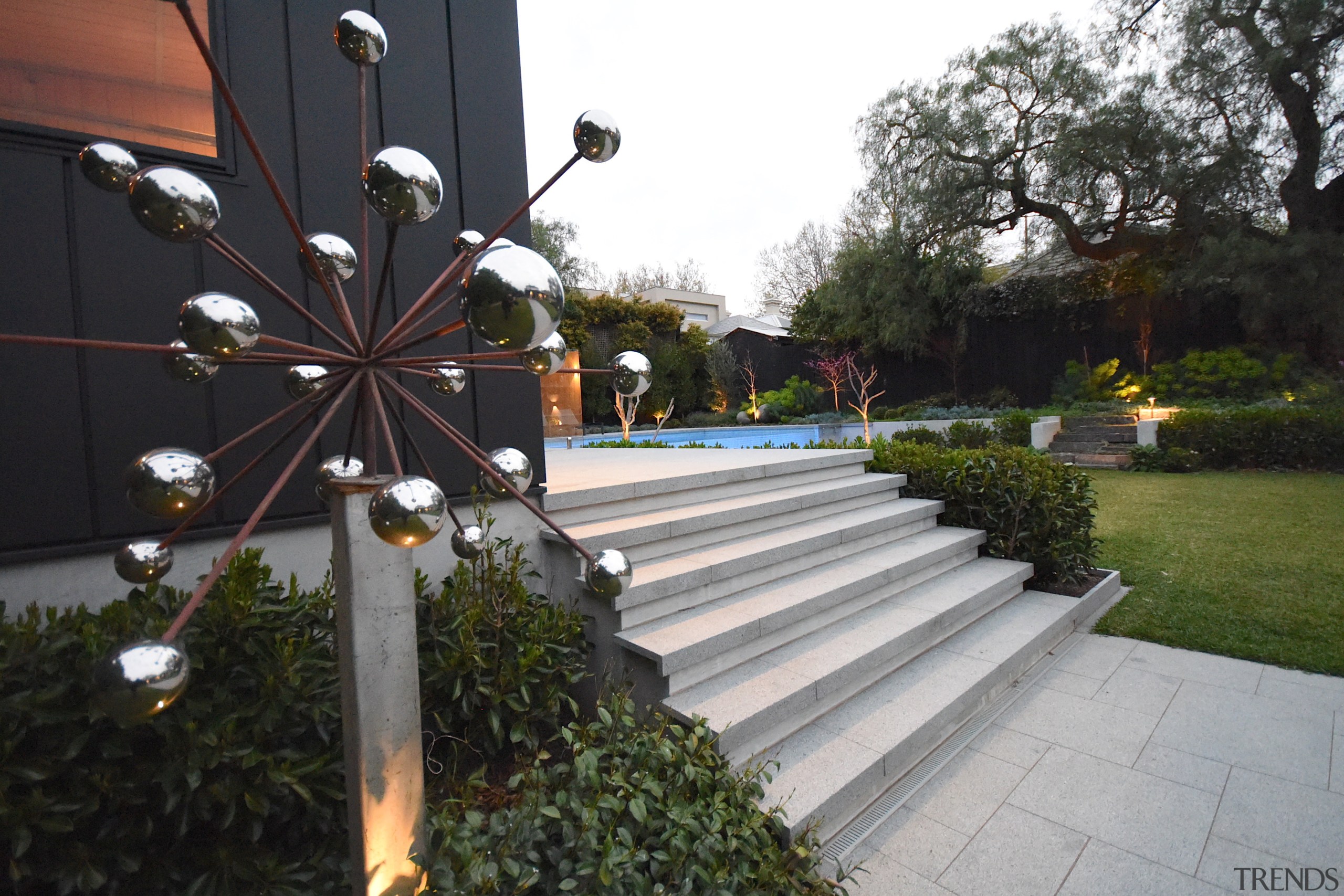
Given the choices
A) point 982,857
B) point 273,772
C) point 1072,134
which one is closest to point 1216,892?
point 982,857

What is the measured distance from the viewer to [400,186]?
907mm

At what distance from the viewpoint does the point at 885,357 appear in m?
16.9

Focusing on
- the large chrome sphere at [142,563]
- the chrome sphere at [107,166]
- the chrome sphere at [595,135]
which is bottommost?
the large chrome sphere at [142,563]

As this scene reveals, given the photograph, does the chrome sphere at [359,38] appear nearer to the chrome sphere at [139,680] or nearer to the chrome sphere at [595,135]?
the chrome sphere at [595,135]

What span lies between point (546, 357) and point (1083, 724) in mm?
3023

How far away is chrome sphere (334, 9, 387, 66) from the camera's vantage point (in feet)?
3.85

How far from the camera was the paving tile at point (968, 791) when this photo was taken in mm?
2254

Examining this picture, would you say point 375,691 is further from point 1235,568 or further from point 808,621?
point 1235,568

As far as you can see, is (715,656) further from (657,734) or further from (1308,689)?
(1308,689)

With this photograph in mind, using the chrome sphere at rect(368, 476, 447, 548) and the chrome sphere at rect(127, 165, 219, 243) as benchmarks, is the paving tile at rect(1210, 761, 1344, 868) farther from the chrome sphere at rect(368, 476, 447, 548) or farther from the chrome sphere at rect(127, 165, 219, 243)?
the chrome sphere at rect(127, 165, 219, 243)

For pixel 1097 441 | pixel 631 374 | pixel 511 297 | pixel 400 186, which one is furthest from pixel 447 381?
pixel 1097 441

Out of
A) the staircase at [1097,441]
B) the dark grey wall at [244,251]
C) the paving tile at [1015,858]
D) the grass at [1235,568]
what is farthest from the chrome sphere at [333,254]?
the staircase at [1097,441]

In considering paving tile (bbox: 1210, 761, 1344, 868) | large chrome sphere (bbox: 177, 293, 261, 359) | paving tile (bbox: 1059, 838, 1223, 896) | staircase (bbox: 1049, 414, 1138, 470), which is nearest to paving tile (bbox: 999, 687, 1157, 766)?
paving tile (bbox: 1210, 761, 1344, 868)

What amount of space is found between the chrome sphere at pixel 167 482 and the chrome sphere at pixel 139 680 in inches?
7.2
